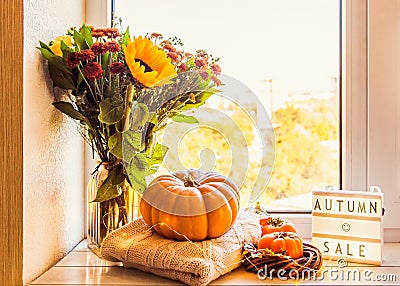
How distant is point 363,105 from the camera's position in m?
1.56

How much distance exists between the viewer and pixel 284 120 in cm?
163

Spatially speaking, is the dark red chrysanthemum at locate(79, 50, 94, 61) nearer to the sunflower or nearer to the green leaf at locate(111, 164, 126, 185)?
the sunflower

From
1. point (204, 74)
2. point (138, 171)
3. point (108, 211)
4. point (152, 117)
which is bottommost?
point (108, 211)

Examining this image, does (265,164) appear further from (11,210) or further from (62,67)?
(11,210)

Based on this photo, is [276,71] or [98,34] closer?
[98,34]

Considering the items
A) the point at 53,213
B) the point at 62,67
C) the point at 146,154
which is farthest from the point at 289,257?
the point at 62,67

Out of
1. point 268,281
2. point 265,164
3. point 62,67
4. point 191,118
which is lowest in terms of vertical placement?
point 268,281

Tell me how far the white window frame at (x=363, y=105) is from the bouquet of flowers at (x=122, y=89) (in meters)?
0.31

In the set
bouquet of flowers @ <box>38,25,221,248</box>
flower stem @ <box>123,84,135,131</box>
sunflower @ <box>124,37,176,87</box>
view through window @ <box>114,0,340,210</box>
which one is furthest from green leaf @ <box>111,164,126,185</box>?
view through window @ <box>114,0,340,210</box>

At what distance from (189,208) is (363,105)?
66cm

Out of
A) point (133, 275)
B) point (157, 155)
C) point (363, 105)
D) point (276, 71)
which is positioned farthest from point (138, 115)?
point (363, 105)

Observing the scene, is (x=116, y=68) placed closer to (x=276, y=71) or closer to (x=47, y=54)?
(x=47, y=54)

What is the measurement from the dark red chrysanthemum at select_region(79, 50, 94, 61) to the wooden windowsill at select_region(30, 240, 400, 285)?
1.58 ft

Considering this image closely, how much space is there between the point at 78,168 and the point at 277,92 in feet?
2.07
